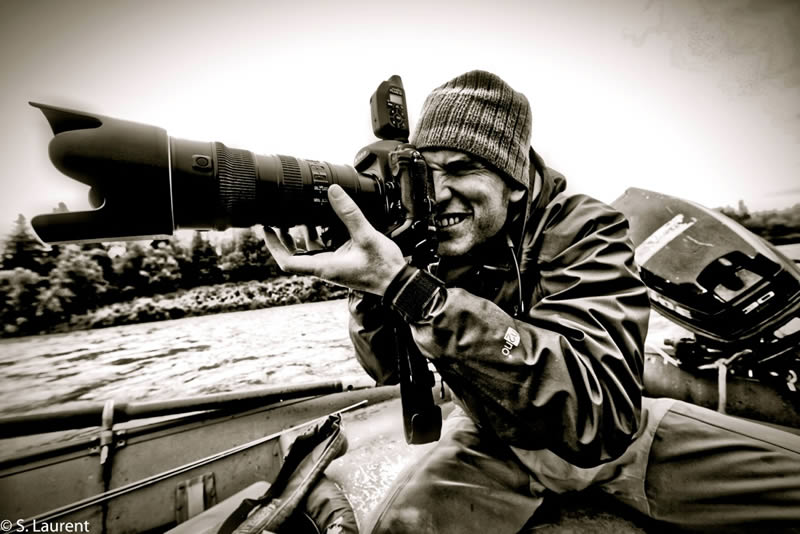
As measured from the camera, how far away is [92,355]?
278 centimetres

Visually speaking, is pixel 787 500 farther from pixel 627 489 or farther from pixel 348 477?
pixel 348 477

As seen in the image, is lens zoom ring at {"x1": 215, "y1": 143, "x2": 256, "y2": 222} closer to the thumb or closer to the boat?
the thumb

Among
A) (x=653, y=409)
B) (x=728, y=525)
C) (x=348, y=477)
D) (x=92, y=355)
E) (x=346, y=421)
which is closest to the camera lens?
(x=728, y=525)

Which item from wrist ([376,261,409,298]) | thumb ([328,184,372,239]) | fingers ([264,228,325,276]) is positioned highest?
thumb ([328,184,372,239])

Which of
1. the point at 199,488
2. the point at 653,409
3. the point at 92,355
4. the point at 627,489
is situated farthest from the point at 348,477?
the point at 92,355

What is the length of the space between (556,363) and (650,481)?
61 centimetres

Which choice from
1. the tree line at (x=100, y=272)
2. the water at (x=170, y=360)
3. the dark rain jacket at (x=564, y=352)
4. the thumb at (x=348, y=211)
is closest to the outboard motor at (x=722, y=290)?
the dark rain jacket at (x=564, y=352)

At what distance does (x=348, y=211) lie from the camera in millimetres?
606

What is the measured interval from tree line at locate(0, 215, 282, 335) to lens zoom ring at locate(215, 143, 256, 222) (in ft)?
4.68

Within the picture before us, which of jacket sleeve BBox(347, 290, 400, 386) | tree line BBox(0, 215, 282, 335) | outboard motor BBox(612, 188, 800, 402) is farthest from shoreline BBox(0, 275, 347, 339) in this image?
outboard motor BBox(612, 188, 800, 402)

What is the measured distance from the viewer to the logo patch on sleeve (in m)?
0.58

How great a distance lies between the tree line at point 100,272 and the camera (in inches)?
83.1

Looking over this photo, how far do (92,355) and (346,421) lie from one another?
8.62ft

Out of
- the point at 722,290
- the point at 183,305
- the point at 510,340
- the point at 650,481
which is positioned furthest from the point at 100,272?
the point at 722,290
